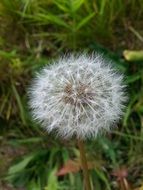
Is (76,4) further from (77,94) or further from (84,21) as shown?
(77,94)

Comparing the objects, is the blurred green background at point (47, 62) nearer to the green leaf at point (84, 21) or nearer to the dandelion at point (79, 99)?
the green leaf at point (84, 21)

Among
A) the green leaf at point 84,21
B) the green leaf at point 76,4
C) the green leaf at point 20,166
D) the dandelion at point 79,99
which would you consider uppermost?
the green leaf at point 76,4

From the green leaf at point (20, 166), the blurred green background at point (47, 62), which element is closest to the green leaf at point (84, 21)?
the blurred green background at point (47, 62)

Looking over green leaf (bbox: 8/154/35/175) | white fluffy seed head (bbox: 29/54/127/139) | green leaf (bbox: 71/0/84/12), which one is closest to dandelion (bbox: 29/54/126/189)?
white fluffy seed head (bbox: 29/54/127/139)

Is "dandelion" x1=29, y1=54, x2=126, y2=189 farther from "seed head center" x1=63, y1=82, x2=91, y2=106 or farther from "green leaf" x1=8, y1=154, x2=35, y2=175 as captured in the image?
"green leaf" x1=8, y1=154, x2=35, y2=175

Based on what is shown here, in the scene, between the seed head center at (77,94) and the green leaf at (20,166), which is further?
the green leaf at (20,166)

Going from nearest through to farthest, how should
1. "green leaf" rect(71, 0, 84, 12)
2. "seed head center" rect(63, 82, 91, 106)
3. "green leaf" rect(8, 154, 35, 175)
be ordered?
"seed head center" rect(63, 82, 91, 106) → "green leaf" rect(71, 0, 84, 12) → "green leaf" rect(8, 154, 35, 175)
